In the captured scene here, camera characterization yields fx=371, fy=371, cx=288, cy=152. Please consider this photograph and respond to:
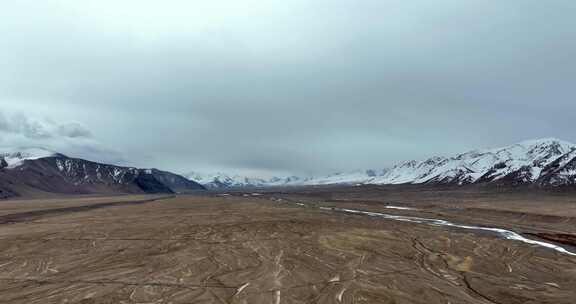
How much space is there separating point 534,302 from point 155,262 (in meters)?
25.4

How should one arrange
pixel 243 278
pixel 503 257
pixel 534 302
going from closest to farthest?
pixel 534 302 < pixel 243 278 < pixel 503 257

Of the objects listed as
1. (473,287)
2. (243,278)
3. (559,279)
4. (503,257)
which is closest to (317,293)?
(243,278)

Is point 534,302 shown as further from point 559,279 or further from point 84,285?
point 84,285

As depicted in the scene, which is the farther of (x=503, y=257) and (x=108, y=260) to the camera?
(x=503, y=257)

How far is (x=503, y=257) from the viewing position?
33.2m

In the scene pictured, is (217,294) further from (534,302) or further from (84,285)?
(534,302)

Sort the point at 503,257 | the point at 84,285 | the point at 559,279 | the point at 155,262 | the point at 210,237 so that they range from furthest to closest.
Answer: the point at 210,237 → the point at 503,257 → the point at 155,262 → the point at 559,279 → the point at 84,285

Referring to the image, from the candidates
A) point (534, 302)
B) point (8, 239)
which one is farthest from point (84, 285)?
point (8, 239)

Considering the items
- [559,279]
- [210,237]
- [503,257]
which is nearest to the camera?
[559,279]

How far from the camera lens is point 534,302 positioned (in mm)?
20516

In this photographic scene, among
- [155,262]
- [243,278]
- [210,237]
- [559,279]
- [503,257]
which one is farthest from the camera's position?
[210,237]

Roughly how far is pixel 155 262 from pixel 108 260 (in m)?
4.17

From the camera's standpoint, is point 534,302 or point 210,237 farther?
point 210,237

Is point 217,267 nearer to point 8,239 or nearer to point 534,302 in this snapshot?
point 534,302
